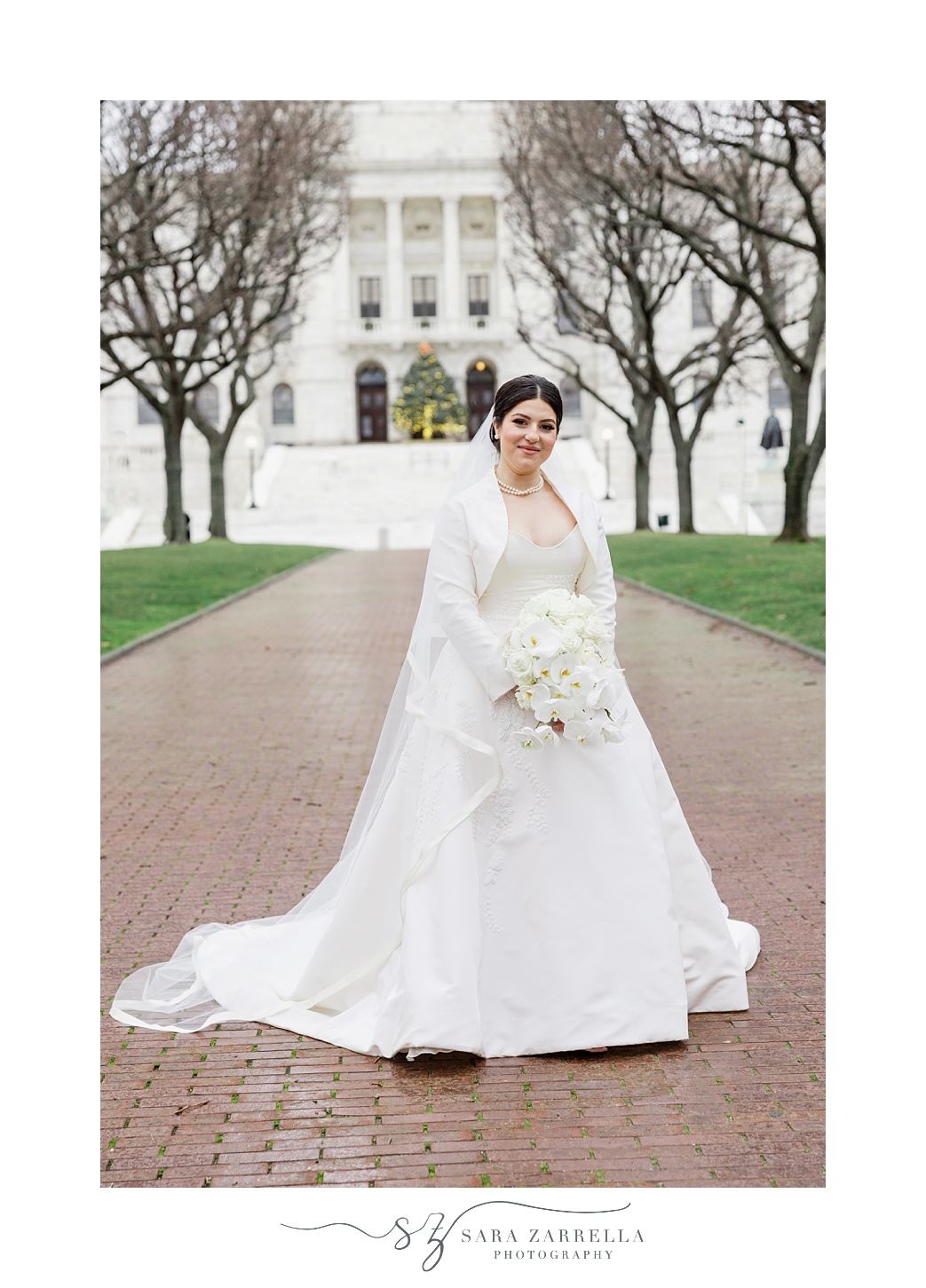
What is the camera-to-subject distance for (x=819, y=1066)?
13.7ft

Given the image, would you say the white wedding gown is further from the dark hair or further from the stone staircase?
the stone staircase

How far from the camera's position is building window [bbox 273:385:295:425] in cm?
7006

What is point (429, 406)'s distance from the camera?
191 ft

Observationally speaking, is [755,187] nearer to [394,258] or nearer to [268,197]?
[268,197]

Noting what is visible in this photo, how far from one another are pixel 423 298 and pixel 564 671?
232 feet

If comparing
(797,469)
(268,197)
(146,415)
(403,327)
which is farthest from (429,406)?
(797,469)

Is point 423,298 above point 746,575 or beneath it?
above

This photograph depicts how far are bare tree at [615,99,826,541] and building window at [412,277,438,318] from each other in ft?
135

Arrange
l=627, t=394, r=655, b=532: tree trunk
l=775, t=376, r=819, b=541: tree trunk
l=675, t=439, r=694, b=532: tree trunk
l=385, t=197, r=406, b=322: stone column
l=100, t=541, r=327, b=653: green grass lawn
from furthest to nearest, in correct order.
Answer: l=385, t=197, r=406, b=322: stone column < l=627, t=394, r=655, b=532: tree trunk < l=675, t=439, r=694, b=532: tree trunk < l=775, t=376, r=819, b=541: tree trunk < l=100, t=541, r=327, b=653: green grass lawn

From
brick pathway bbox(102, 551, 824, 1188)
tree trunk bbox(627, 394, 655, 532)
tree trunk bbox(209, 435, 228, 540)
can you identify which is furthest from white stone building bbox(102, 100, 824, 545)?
brick pathway bbox(102, 551, 824, 1188)

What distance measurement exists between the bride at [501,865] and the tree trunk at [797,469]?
18.3m

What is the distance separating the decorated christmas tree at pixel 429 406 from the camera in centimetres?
5825
